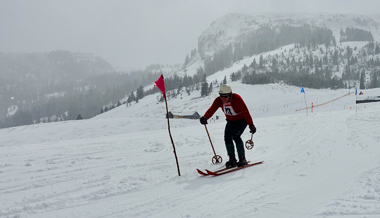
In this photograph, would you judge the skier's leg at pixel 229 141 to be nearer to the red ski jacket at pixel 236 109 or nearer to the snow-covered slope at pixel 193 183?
the red ski jacket at pixel 236 109

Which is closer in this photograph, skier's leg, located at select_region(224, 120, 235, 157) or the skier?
the skier

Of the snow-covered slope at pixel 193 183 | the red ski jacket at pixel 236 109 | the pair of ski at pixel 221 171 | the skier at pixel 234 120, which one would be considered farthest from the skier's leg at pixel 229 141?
the snow-covered slope at pixel 193 183

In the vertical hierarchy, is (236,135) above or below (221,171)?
above

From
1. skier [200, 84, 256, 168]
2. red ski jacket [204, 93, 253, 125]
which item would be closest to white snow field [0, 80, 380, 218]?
skier [200, 84, 256, 168]

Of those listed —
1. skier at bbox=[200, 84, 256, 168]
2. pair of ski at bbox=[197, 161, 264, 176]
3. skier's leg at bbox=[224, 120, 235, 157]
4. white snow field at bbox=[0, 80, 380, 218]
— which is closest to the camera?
white snow field at bbox=[0, 80, 380, 218]

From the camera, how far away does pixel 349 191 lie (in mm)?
3354

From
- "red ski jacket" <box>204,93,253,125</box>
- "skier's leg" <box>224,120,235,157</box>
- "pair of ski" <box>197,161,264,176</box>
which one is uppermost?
"red ski jacket" <box>204,93,253,125</box>

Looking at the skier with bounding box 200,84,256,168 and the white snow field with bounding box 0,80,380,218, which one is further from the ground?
the skier with bounding box 200,84,256,168

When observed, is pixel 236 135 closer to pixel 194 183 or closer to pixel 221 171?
pixel 221 171

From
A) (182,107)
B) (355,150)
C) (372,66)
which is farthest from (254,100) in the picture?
(372,66)

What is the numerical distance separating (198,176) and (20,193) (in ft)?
10.0

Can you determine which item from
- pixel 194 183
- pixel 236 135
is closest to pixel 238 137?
pixel 236 135

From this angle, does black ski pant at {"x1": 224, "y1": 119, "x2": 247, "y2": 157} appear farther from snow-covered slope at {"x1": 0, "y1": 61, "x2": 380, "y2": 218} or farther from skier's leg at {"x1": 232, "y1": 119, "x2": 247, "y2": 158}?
snow-covered slope at {"x1": 0, "y1": 61, "x2": 380, "y2": 218}

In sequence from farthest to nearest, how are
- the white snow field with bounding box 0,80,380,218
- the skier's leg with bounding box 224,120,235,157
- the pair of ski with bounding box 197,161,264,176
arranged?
1. the skier's leg with bounding box 224,120,235,157
2. the pair of ski with bounding box 197,161,264,176
3. the white snow field with bounding box 0,80,380,218
